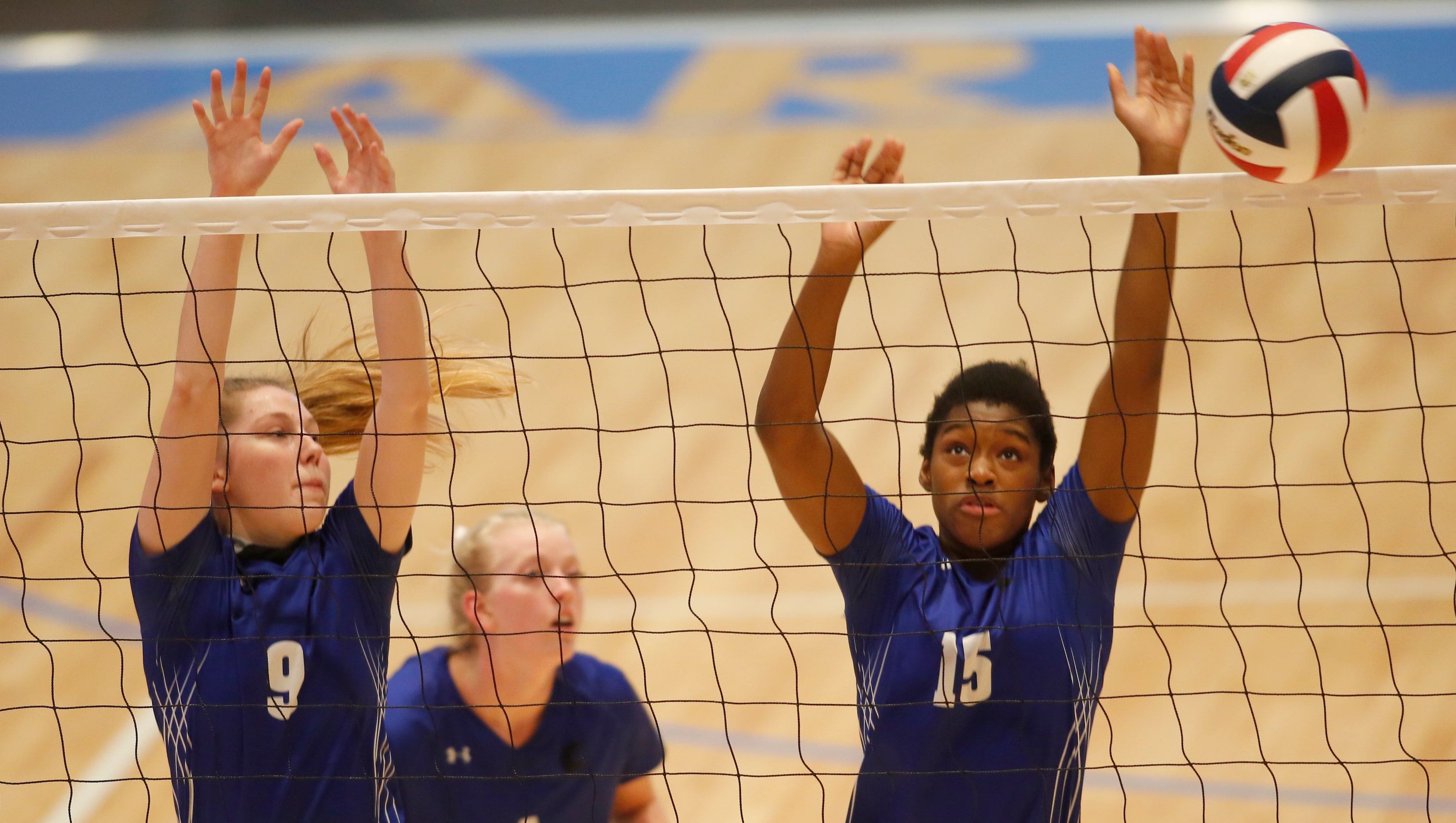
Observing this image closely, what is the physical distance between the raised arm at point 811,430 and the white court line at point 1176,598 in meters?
2.76

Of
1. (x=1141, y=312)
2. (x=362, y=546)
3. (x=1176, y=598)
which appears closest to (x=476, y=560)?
(x=362, y=546)

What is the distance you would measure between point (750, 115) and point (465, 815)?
208 inches

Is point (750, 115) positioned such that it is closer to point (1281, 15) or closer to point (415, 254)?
point (415, 254)

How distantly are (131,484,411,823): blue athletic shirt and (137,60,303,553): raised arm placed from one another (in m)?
0.05

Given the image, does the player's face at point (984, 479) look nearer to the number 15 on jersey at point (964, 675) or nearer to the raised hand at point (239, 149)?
the number 15 on jersey at point (964, 675)

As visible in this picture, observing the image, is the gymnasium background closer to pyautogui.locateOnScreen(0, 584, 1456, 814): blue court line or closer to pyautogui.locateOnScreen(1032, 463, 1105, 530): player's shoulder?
pyautogui.locateOnScreen(0, 584, 1456, 814): blue court line

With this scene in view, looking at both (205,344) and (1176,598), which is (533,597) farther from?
(1176,598)

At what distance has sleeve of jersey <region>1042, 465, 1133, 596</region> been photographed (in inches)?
90.8

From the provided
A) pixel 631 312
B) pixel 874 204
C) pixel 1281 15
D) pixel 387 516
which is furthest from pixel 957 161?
pixel 387 516

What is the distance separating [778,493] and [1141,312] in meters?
3.48

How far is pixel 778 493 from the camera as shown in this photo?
5707 millimetres

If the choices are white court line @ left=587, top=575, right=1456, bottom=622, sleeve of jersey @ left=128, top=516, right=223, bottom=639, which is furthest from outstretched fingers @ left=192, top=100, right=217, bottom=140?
white court line @ left=587, top=575, right=1456, bottom=622

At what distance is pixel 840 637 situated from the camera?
5.05 metres

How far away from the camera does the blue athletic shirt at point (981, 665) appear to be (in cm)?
227
